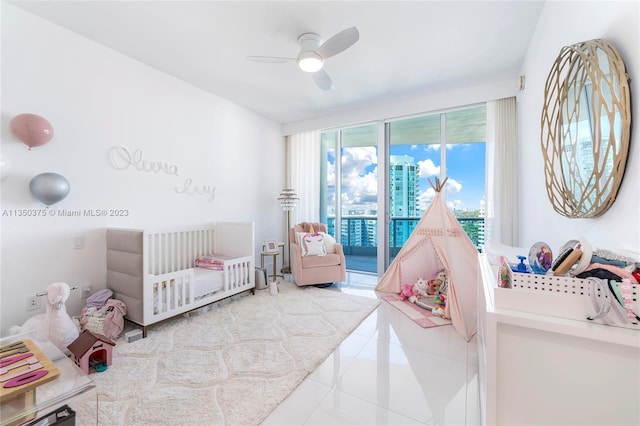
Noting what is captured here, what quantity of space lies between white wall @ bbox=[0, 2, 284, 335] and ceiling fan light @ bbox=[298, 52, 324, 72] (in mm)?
1806

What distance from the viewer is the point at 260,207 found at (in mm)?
4480

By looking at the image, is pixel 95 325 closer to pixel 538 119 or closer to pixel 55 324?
pixel 55 324

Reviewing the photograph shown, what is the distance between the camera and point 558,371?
0.76 meters

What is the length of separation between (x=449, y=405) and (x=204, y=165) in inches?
141

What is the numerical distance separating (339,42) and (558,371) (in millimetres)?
2307

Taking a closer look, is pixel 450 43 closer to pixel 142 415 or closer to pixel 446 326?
pixel 446 326

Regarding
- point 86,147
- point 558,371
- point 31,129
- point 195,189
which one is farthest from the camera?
point 195,189

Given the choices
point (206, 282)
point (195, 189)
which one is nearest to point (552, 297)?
point (206, 282)

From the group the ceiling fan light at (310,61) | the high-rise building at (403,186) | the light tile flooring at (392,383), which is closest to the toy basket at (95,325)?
the light tile flooring at (392,383)

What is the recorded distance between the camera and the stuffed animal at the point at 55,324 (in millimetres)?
1814

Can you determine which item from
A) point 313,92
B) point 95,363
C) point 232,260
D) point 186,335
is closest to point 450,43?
point 313,92

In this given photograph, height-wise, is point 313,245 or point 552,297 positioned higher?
point 552,297

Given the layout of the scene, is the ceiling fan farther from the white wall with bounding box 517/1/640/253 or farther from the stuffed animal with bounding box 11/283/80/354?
the stuffed animal with bounding box 11/283/80/354

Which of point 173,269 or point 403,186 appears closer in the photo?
point 173,269
